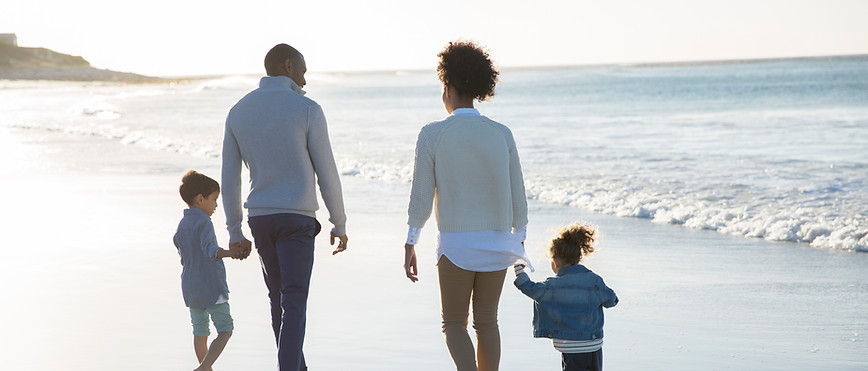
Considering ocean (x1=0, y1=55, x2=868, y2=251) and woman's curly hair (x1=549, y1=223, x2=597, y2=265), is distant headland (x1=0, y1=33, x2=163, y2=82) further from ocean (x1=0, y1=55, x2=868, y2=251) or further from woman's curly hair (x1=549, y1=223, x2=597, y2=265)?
woman's curly hair (x1=549, y1=223, x2=597, y2=265)

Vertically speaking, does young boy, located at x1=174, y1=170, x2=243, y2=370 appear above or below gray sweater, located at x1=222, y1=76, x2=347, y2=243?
below

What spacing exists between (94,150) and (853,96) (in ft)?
122

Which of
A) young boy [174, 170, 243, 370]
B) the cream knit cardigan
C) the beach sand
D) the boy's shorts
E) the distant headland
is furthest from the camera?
the distant headland

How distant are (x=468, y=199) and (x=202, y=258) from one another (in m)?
1.26

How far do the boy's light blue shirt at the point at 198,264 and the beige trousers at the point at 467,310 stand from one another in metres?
1.05

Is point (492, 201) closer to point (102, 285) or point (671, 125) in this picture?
point (102, 285)

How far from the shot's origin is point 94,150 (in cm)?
1784

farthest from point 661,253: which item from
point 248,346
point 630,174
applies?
point 630,174

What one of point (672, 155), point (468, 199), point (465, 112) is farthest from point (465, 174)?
point (672, 155)

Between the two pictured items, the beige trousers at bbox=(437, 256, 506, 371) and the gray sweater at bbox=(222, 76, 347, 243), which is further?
the gray sweater at bbox=(222, 76, 347, 243)

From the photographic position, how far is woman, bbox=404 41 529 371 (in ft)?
11.3

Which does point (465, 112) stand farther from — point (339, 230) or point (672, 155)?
point (672, 155)

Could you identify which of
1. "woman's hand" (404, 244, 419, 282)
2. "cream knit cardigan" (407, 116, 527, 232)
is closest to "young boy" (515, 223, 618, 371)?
"cream knit cardigan" (407, 116, 527, 232)

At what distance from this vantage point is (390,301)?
570cm
